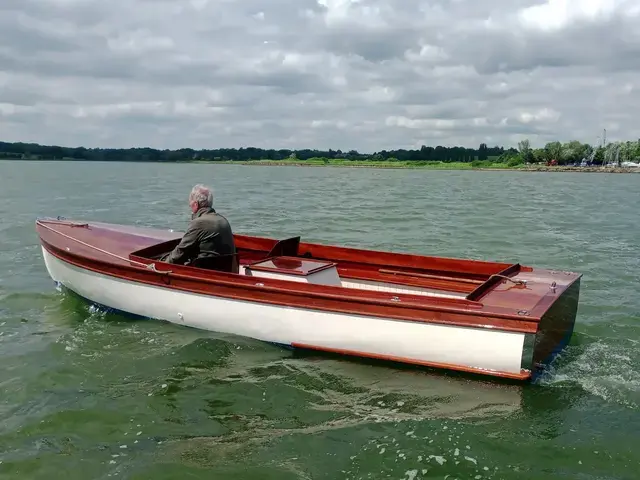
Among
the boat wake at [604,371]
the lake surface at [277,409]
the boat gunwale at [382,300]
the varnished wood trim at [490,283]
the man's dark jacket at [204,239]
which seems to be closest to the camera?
the lake surface at [277,409]

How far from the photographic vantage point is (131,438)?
573 centimetres

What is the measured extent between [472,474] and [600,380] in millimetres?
2555

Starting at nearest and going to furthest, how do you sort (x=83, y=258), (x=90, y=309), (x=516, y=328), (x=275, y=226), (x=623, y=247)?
(x=516, y=328)
(x=83, y=258)
(x=90, y=309)
(x=623, y=247)
(x=275, y=226)

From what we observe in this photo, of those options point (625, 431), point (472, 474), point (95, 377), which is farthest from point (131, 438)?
point (625, 431)

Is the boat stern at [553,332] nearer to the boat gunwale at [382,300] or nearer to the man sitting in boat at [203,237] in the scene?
the boat gunwale at [382,300]

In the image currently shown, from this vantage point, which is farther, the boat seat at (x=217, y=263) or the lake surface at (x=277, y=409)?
the boat seat at (x=217, y=263)

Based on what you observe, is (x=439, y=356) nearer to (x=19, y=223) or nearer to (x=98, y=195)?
(x=19, y=223)

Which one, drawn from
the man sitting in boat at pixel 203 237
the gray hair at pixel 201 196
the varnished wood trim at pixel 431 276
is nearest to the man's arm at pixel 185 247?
the man sitting in boat at pixel 203 237

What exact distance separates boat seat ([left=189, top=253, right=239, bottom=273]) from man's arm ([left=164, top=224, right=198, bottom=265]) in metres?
0.14

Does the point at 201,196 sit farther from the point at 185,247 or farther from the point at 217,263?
the point at 217,263

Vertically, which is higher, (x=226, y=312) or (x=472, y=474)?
(x=226, y=312)

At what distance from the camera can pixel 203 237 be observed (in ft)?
26.2

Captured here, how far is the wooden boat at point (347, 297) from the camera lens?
6426 millimetres

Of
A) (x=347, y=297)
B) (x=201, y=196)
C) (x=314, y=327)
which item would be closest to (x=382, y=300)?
(x=347, y=297)
